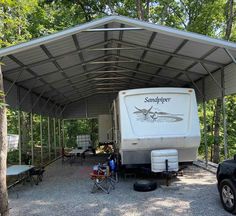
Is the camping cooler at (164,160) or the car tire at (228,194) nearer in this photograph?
the car tire at (228,194)

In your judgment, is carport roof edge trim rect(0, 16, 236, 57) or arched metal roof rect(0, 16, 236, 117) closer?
carport roof edge trim rect(0, 16, 236, 57)

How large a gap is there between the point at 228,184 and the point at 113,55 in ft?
21.6

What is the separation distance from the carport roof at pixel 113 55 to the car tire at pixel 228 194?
3266 millimetres

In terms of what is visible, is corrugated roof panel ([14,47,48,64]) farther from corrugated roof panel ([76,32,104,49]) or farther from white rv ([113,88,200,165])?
white rv ([113,88,200,165])

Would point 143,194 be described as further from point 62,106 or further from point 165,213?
point 62,106

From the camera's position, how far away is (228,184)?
609cm

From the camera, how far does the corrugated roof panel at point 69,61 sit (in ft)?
33.1

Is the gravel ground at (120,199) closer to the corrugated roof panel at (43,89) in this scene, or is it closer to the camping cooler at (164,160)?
the camping cooler at (164,160)

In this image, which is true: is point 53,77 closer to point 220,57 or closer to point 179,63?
point 179,63

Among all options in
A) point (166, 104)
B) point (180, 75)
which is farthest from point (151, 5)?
point (166, 104)

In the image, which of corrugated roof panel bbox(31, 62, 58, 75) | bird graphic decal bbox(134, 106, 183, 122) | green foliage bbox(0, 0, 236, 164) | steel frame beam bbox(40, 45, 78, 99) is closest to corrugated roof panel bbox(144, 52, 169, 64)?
bird graphic decal bbox(134, 106, 183, 122)

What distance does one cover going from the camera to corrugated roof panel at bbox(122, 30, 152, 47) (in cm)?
858

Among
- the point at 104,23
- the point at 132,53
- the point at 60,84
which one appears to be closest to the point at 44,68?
the point at 132,53

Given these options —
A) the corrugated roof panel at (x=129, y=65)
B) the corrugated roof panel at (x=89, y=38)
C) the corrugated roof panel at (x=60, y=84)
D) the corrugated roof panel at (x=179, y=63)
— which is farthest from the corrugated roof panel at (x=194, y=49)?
the corrugated roof panel at (x=60, y=84)
